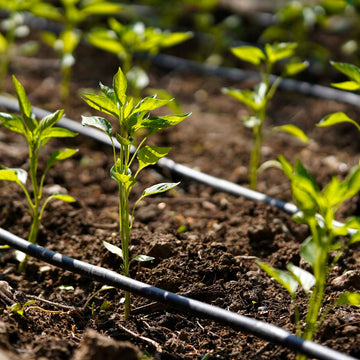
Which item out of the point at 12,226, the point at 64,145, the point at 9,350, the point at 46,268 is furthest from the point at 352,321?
the point at 64,145

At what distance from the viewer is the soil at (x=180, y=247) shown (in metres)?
1.65

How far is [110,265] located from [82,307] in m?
0.21

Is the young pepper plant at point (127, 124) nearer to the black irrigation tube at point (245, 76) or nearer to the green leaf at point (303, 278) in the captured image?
the green leaf at point (303, 278)

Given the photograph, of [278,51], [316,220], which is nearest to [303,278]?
[316,220]

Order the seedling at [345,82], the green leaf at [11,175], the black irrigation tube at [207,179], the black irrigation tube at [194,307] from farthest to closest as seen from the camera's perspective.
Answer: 1. the black irrigation tube at [207,179]
2. the seedling at [345,82]
3. the green leaf at [11,175]
4. the black irrigation tube at [194,307]

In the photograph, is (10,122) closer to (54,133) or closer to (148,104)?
(54,133)

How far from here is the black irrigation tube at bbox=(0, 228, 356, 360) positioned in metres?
1.43

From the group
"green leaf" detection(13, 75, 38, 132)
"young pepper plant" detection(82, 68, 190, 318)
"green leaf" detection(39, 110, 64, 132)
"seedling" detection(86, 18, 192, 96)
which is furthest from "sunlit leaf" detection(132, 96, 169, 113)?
"seedling" detection(86, 18, 192, 96)

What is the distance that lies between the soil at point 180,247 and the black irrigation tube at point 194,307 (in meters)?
0.15

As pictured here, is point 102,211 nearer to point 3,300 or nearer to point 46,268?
point 46,268

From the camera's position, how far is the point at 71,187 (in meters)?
2.72

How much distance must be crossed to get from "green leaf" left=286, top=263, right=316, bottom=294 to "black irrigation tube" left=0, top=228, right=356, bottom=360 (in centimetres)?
14

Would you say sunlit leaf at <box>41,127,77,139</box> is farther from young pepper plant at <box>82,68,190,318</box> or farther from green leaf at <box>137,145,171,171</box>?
green leaf at <box>137,145,171,171</box>

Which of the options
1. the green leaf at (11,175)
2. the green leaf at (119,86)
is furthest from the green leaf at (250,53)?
the green leaf at (11,175)
